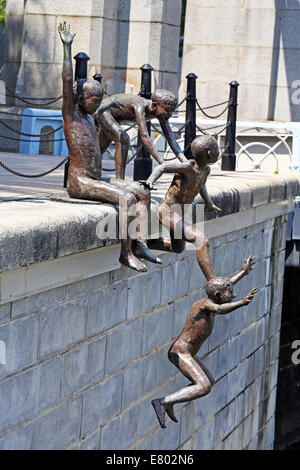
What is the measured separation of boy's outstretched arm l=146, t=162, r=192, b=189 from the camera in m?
5.91

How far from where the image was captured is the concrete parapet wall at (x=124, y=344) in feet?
17.1

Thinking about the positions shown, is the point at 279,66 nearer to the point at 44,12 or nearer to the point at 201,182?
the point at 44,12

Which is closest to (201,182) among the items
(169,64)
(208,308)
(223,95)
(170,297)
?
(208,308)

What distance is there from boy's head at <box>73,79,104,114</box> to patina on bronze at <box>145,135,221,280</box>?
1.89ft

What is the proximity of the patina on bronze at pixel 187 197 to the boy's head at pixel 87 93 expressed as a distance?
58 cm

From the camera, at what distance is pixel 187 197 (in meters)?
6.47

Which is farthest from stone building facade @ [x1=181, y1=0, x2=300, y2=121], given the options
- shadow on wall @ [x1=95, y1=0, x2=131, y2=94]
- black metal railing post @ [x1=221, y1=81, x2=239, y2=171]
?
black metal railing post @ [x1=221, y1=81, x2=239, y2=171]

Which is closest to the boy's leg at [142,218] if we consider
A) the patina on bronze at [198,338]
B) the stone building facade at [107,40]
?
the patina on bronze at [198,338]

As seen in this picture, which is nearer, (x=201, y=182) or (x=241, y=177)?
(x=201, y=182)

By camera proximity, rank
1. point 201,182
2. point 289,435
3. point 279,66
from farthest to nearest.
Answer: point 279,66 → point 289,435 → point 201,182

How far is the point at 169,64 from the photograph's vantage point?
44.5 feet

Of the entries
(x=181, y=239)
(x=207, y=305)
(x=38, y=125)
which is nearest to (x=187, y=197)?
(x=181, y=239)

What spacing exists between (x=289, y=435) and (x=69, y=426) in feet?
25.1

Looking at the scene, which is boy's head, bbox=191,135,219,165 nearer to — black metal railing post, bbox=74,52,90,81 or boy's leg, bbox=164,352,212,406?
boy's leg, bbox=164,352,212,406
